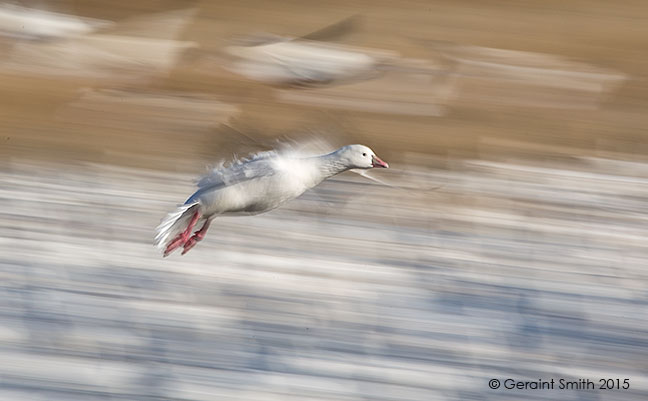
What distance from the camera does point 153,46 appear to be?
269 inches

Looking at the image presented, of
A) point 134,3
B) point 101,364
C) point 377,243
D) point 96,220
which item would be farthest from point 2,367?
point 134,3

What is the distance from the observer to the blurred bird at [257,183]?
3768 millimetres

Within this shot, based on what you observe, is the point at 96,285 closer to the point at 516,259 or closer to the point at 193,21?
the point at 516,259

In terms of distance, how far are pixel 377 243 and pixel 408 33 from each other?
228 centimetres

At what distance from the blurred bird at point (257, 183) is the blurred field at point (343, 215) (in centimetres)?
40

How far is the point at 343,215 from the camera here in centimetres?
539

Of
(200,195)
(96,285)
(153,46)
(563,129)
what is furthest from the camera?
(153,46)

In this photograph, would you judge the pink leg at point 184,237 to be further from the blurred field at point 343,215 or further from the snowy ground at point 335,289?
the snowy ground at point 335,289

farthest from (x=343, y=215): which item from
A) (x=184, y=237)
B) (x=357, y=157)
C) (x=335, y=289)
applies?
(x=184, y=237)

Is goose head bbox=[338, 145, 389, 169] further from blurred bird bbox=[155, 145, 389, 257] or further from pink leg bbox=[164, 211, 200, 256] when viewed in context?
pink leg bbox=[164, 211, 200, 256]

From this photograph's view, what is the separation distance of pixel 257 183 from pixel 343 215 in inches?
65.4

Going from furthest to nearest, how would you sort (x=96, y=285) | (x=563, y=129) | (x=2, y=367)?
(x=563, y=129)
(x=96, y=285)
(x=2, y=367)

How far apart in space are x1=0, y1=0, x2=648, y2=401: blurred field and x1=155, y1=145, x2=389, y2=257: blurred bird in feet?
1.33

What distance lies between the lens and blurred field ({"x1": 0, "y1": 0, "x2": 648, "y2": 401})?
4.43 meters
